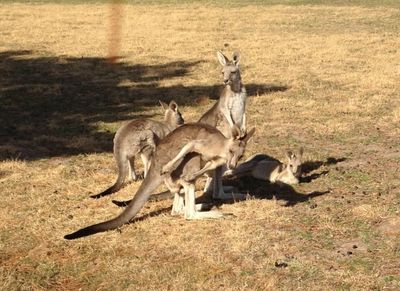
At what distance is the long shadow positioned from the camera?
42.3 feet

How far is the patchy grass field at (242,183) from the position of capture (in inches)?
274

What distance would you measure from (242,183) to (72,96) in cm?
877

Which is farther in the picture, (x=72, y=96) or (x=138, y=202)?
(x=72, y=96)

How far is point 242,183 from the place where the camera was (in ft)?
33.1

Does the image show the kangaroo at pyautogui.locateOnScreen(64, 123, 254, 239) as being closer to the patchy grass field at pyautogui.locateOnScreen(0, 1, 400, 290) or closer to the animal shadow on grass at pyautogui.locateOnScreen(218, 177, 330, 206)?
the patchy grass field at pyautogui.locateOnScreen(0, 1, 400, 290)

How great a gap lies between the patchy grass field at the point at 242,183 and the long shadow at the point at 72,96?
54mm

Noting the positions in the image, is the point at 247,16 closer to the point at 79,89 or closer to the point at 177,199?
the point at 79,89

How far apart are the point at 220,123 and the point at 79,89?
31.6 ft

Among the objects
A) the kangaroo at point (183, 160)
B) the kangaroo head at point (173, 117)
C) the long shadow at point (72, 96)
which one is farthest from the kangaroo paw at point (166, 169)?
the long shadow at point (72, 96)

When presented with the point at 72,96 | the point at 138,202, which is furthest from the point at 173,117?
the point at 72,96

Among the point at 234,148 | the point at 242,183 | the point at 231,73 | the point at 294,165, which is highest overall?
the point at 231,73

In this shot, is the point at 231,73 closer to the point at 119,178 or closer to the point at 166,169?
the point at 119,178

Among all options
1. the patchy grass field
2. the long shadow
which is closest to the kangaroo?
the patchy grass field

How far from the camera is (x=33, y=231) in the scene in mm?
8094
